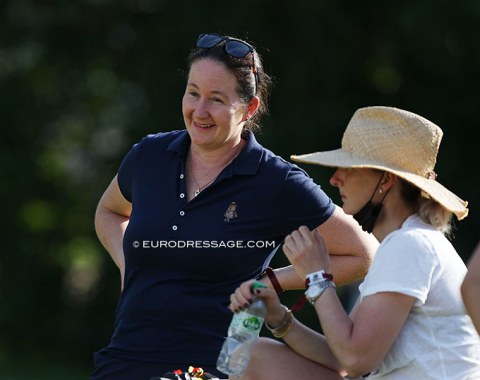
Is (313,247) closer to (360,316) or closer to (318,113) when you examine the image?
(360,316)

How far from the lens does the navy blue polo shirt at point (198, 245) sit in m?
3.88

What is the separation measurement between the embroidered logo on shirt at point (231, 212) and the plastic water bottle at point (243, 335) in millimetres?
687

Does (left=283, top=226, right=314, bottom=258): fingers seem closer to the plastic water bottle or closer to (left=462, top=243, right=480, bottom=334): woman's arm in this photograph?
the plastic water bottle

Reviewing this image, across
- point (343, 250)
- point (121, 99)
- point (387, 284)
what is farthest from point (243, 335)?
point (121, 99)

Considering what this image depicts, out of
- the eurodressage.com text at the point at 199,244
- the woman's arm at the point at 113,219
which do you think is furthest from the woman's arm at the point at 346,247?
the woman's arm at the point at 113,219

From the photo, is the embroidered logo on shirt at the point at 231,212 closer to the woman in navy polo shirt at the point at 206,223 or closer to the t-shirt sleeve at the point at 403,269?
the woman in navy polo shirt at the point at 206,223

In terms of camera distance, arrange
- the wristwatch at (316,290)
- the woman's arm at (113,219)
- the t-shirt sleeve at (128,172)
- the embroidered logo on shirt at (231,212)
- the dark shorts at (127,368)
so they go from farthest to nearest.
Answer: the woman's arm at (113,219)
the t-shirt sleeve at (128,172)
the embroidered logo on shirt at (231,212)
the dark shorts at (127,368)
the wristwatch at (316,290)

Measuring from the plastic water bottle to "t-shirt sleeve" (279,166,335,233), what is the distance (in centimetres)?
74

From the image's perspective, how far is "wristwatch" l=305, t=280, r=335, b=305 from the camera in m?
3.22

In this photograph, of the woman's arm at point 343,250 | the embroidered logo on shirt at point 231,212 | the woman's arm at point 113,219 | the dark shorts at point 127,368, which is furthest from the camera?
the woman's arm at point 113,219

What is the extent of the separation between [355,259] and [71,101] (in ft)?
24.8

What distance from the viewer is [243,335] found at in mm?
3277

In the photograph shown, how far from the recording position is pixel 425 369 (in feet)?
10.4

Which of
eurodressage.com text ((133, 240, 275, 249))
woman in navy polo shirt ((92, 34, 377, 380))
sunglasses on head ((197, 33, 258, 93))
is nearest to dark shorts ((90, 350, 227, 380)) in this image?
woman in navy polo shirt ((92, 34, 377, 380))
